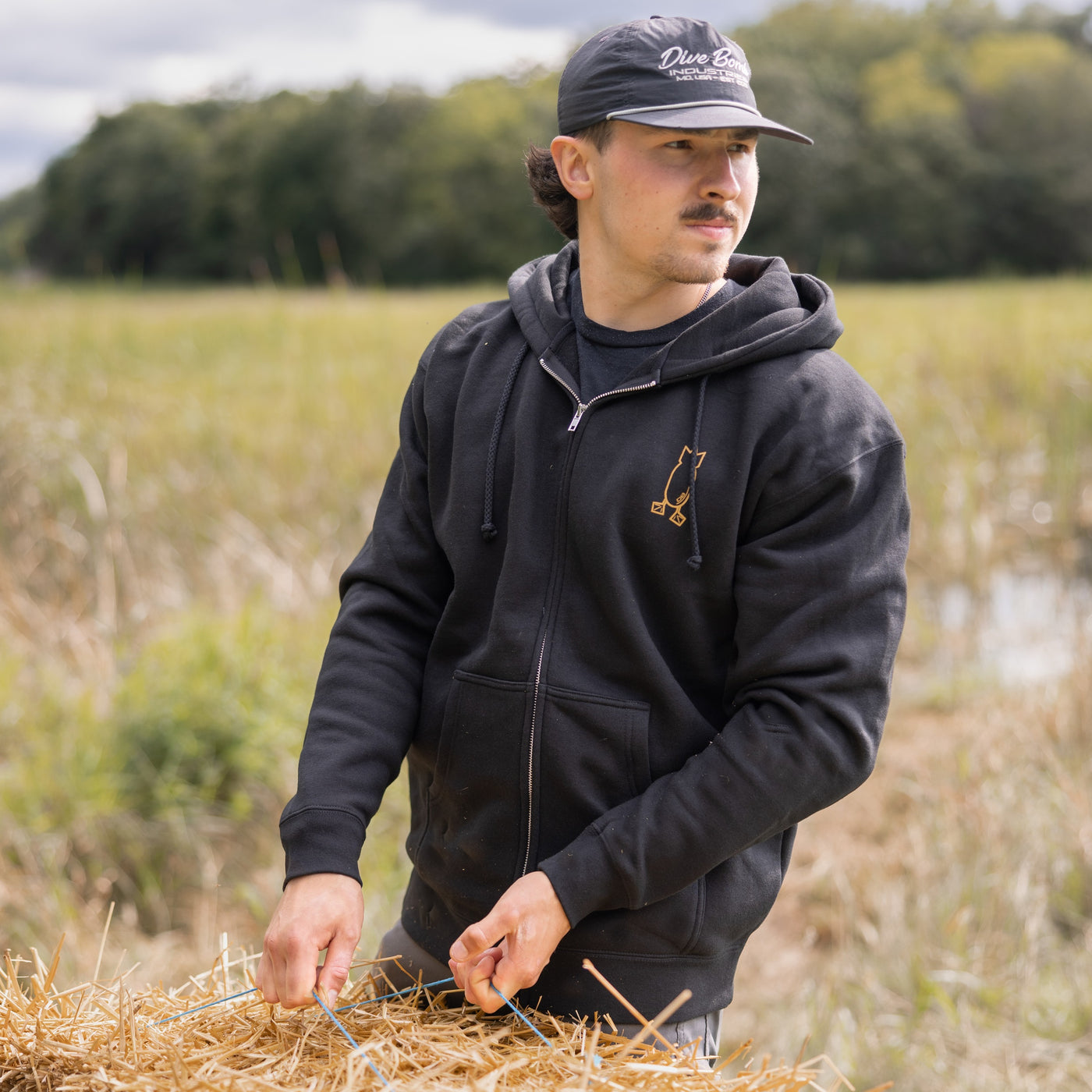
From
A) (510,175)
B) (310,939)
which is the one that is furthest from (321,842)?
(510,175)

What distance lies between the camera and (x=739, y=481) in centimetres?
136

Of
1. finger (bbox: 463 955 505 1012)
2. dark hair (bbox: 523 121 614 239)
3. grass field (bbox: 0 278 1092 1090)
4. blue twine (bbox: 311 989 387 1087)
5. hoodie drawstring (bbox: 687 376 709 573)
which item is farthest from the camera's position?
grass field (bbox: 0 278 1092 1090)

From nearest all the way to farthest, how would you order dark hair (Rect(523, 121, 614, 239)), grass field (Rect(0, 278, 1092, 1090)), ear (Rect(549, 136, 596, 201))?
ear (Rect(549, 136, 596, 201)), dark hair (Rect(523, 121, 614, 239)), grass field (Rect(0, 278, 1092, 1090))

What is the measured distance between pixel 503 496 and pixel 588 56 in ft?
1.93

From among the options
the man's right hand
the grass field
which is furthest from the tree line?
the man's right hand

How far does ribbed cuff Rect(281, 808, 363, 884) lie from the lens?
141cm

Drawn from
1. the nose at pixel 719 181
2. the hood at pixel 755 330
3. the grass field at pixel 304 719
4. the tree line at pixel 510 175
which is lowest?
the grass field at pixel 304 719

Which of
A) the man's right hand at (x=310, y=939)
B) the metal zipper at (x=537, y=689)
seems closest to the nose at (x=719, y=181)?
the metal zipper at (x=537, y=689)

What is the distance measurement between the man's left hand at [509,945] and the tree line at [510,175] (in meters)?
17.8

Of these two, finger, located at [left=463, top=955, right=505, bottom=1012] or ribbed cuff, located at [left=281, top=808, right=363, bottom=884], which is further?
ribbed cuff, located at [left=281, top=808, right=363, bottom=884]

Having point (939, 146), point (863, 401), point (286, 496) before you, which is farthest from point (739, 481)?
point (939, 146)

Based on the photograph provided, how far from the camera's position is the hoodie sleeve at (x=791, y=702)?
1.32 m

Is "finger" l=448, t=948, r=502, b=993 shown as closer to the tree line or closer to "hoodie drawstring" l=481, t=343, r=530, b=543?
"hoodie drawstring" l=481, t=343, r=530, b=543

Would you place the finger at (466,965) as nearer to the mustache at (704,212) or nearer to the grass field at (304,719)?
the mustache at (704,212)
